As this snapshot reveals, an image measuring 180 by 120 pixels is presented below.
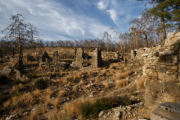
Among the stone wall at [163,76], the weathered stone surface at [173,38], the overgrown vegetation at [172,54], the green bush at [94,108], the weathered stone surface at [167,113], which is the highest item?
the weathered stone surface at [173,38]

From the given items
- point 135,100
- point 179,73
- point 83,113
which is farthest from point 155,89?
point 83,113

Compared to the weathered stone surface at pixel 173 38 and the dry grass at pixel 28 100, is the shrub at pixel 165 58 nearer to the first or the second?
the weathered stone surface at pixel 173 38

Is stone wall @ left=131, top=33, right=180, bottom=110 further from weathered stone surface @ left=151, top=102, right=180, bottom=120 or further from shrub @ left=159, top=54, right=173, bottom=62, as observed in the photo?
weathered stone surface @ left=151, top=102, right=180, bottom=120

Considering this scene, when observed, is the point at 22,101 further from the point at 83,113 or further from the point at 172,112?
the point at 172,112

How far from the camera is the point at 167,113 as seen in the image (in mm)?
2926

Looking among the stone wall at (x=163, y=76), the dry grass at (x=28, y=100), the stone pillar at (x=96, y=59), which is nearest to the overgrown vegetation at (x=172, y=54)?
the stone wall at (x=163, y=76)

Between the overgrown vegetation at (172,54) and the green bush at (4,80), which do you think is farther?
the green bush at (4,80)

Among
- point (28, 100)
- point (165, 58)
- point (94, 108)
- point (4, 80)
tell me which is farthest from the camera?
point (4, 80)

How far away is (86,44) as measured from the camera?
213 ft

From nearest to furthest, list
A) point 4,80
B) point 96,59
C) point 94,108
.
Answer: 1. point 94,108
2. point 4,80
3. point 96,59

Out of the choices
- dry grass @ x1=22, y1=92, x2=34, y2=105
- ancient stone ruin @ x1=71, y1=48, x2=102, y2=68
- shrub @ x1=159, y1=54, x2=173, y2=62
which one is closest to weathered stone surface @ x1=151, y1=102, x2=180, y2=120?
shrub @ x1=159, y1=54, x2=173, y2=62

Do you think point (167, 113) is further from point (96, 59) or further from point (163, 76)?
point (96, 59)

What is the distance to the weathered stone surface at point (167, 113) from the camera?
277 cm

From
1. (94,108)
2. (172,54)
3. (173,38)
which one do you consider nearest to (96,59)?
(94,108)
